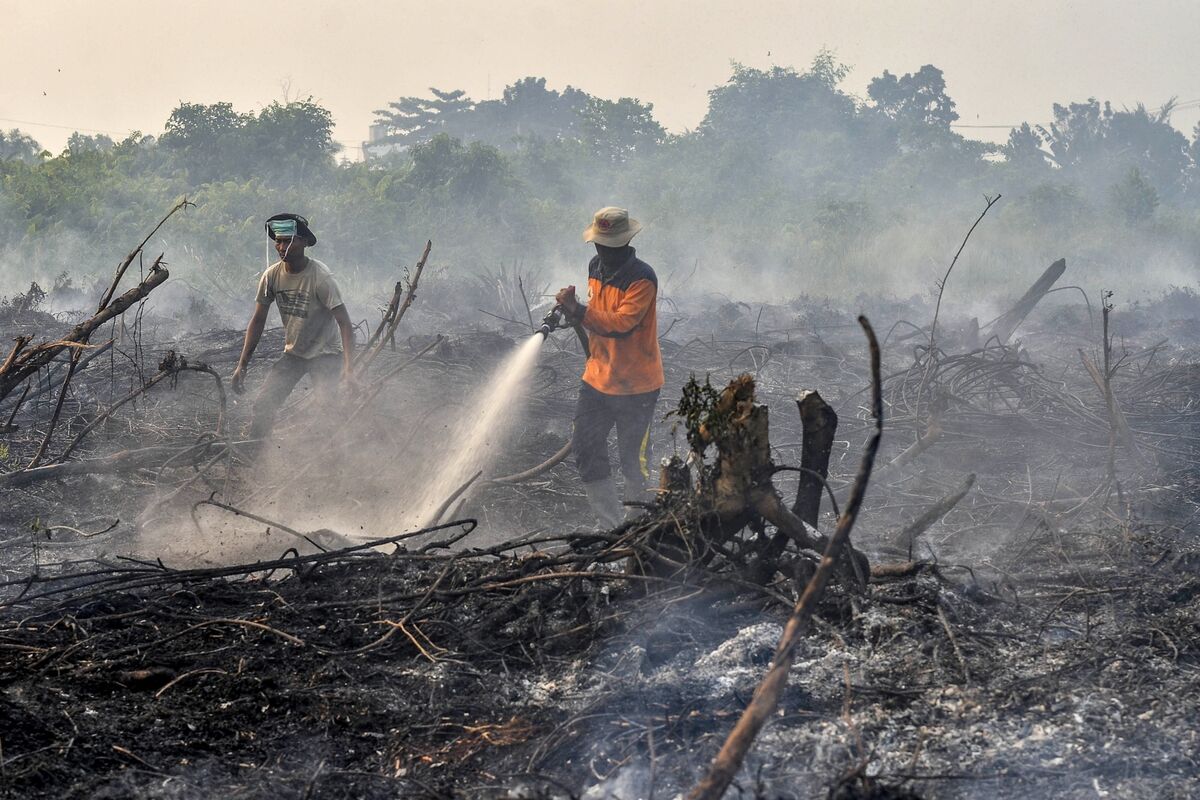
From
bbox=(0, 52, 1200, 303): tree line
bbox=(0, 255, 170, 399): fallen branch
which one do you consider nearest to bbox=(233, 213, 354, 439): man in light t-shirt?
bbox=(0, 255, 170, 399): fallen branch

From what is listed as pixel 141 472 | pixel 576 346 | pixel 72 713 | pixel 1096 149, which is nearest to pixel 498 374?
pixel 576 346

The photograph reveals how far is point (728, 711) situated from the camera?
3.17 meters

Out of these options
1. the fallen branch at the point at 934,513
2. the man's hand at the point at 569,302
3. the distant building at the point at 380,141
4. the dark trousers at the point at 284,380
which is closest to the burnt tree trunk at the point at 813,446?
the fallen branch at the point at 934,513

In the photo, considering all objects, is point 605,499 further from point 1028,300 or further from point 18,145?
point 18,145

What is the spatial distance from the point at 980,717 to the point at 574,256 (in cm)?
2286

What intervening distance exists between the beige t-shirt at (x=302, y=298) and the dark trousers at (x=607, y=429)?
1890mm

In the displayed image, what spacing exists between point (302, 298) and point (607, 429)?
2.25 meters

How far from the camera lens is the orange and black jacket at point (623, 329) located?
5426 millimetres

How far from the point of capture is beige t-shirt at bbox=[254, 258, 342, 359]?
6.41m

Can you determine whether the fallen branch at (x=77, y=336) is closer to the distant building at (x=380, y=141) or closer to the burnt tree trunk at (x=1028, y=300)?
the burnt tree trunk at (x=1028, y=300)

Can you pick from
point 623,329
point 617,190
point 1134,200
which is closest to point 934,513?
point 623,329

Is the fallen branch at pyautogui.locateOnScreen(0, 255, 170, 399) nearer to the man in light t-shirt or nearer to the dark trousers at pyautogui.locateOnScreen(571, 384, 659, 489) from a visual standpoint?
the man in light t-shirt

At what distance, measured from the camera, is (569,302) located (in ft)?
17.1

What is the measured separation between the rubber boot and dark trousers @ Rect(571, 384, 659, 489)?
0.13ft
